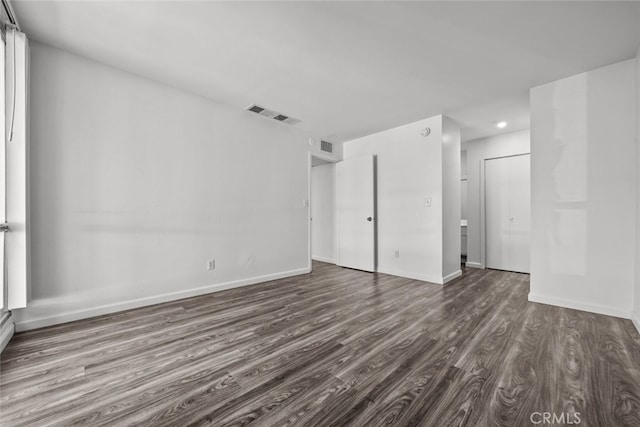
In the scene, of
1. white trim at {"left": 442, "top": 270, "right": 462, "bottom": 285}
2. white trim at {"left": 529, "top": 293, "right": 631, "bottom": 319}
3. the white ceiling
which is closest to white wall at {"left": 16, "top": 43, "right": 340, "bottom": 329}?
the white ceiling

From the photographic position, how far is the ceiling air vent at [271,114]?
11.6 feet

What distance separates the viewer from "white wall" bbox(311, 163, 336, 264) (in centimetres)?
552

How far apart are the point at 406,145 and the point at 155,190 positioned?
3.64 meters

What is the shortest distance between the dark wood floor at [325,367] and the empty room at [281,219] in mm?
18

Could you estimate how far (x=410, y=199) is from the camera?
13.6ft

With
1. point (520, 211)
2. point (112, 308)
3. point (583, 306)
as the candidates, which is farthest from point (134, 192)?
point (520, 211)

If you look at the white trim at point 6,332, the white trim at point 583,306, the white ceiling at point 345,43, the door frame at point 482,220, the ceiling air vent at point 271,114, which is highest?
Result: the white ceiling at point 345,43

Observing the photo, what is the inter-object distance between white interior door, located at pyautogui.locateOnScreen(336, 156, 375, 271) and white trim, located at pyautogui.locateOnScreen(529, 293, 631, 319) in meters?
Result: 2.27

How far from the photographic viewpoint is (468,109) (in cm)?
358

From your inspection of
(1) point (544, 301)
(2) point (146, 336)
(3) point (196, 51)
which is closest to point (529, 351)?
(1) point (544, 301)

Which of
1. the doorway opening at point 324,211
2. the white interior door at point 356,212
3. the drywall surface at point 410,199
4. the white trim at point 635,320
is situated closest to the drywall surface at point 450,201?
the drywall surface at point 410,199

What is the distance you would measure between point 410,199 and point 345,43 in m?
2.63

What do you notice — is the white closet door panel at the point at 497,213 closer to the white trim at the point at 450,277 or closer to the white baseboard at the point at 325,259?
the white trim at the point at 450,277

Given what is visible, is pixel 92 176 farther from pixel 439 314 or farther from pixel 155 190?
pixel 439 314
